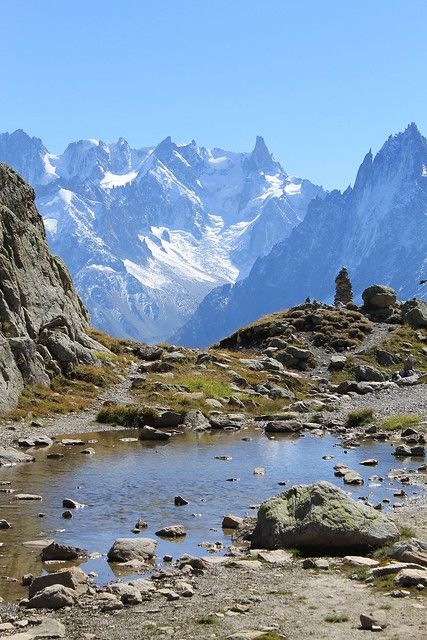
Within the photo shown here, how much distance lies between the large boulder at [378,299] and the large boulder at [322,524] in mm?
92258

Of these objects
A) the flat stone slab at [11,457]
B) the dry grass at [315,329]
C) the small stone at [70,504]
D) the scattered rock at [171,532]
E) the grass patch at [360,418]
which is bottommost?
the scattered rock at [171,532]

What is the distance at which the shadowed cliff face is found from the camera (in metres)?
59.6

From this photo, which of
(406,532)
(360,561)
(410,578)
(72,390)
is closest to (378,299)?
(72,390)

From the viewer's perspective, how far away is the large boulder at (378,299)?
115 m

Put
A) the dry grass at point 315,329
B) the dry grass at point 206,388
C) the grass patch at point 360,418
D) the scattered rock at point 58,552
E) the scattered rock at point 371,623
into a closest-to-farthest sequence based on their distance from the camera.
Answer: the scattered rock at point 371,623 < the scattered rock at point 58,552 < the grass patch at point 360,418 < the dry grass at point 206,388 < the dry grass at point 315,329

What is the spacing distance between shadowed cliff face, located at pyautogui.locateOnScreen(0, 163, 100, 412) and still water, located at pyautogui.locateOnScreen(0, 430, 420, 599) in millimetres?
9672

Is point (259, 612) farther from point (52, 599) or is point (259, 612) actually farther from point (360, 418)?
point (360, 418)

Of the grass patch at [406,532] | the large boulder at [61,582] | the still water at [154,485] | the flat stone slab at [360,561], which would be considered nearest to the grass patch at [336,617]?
the flat stone slab at [360,561]

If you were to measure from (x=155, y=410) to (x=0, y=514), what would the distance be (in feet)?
99.0

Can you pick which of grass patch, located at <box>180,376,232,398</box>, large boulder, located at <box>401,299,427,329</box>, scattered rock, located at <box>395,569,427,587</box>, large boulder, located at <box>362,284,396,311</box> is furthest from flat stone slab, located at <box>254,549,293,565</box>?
large boulder, located at <box>362,284,396,311</box>

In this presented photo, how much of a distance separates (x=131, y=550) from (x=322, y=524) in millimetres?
5396

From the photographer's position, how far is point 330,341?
98.3 meters

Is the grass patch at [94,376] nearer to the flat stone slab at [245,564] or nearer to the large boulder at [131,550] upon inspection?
the large boulder at [131,550]

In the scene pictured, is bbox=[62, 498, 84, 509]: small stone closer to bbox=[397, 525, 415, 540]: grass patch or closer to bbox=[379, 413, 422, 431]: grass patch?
bbox=[397, 525, 415, 540]: grass patch
